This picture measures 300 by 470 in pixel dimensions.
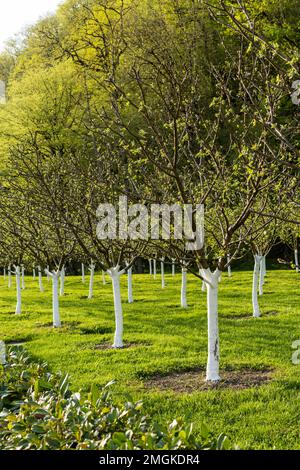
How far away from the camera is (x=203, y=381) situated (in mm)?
9234

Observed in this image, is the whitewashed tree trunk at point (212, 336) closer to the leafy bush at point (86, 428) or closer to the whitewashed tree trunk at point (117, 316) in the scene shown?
the leafy bush at point (86, 428)

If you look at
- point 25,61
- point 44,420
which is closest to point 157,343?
point 44,420

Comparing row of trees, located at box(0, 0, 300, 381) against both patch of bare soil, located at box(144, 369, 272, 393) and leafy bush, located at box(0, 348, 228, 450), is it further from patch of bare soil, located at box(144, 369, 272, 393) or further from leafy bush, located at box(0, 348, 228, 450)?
leafy bush, located at box(0, 348, 228, 450)

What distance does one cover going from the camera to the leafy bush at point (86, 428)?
393 centimetres

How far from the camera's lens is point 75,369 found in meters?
10.7

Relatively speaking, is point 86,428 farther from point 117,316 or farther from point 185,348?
point 117,316

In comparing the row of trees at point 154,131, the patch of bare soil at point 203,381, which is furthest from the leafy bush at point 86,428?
the patch of bare soil at point 203,381

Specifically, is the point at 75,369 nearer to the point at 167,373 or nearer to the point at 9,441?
the point at 167,373

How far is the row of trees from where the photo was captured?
7.74 metres

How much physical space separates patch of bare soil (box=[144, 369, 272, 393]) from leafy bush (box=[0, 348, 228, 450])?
146 inches

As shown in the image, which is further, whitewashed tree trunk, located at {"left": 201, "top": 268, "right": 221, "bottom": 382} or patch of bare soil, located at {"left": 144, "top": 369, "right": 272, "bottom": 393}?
whitewashed tree trunk, located at {"left": 201, "top": 268, "right": 221, "bottom": 382}

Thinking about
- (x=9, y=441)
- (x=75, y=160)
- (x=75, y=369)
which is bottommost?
(x=75, y=369)

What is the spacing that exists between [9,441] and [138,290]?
74.1 ft

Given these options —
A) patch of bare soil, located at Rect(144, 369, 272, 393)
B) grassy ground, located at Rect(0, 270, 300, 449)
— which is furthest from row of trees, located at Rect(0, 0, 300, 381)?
grassy ground, located at Rect(0, 270, 300, 449)
